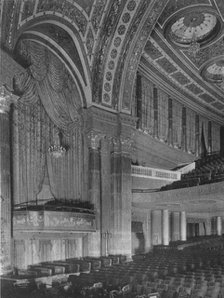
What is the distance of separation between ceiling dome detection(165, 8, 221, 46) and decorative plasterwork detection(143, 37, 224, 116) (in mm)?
844

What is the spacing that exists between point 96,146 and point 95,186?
54.6 inches

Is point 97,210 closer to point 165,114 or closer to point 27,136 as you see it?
point 27,136

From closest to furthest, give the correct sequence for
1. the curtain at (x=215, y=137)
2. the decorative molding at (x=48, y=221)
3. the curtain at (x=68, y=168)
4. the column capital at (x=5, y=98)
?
the column capital at (x=5, y=98) → the decorative molding at (x=48, y=221) → the curtain at (x=68, y=168) → the curtain at (x=215, y=137)

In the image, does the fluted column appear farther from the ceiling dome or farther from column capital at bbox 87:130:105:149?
the ceiling dome

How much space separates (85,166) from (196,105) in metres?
9.34

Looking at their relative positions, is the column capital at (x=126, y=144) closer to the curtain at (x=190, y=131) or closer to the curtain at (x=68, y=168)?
the curtain at (x=68, y=168)

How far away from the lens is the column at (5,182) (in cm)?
887

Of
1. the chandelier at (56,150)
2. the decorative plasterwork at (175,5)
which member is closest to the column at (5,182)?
the chandelier at (56,150)

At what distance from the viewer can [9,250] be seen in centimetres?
903

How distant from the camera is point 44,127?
11.7 metres

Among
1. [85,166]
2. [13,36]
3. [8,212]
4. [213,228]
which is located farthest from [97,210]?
[213,228]

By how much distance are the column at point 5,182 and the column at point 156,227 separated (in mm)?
7894

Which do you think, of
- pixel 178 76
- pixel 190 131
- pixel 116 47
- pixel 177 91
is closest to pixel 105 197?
pixel 116 47

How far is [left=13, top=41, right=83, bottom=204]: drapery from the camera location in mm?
10703
